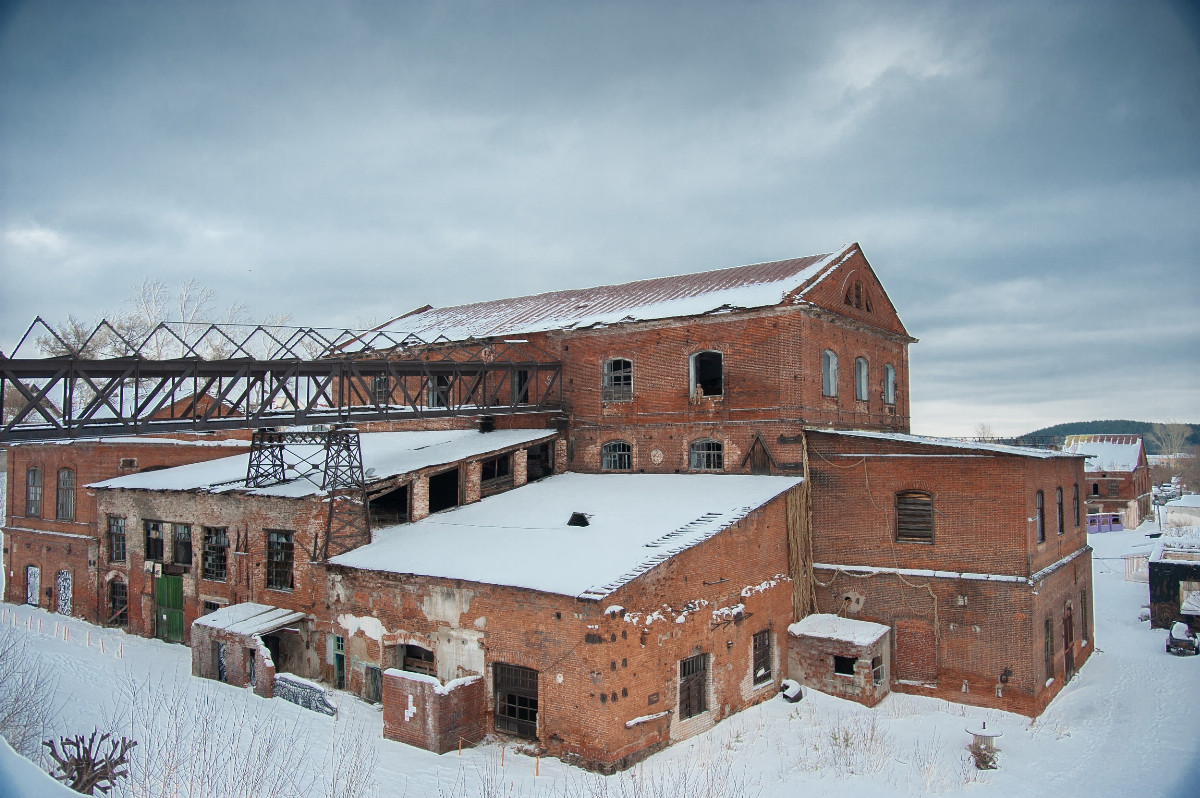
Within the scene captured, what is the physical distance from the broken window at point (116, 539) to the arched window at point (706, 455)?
17.0 meters

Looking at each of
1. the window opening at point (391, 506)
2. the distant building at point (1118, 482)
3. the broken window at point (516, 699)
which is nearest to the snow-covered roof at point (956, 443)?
the broken window at point (516, 699)

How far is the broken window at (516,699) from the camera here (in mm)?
14367

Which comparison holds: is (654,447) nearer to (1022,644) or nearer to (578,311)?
(578,311)

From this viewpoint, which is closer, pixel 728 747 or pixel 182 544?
pixel 728 747

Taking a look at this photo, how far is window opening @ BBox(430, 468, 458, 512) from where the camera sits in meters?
22.5

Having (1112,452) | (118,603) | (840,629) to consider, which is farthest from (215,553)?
(1112,452)

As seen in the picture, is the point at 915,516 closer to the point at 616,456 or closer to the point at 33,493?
the point at 616,456

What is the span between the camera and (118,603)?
909 inches

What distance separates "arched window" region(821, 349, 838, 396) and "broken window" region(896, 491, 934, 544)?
156 inches

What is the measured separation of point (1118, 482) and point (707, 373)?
4648 centimetres

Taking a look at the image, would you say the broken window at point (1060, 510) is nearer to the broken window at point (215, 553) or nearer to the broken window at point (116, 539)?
the broken window at point (215, 553)

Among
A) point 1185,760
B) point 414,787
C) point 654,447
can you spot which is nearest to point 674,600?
point 414,787

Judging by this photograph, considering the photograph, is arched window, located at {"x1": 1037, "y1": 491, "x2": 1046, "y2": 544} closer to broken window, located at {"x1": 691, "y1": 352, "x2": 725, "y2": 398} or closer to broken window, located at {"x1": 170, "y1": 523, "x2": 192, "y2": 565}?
broken window, located at {"x1": 691, "y1": 352, "x2": 725, "y2": 398}

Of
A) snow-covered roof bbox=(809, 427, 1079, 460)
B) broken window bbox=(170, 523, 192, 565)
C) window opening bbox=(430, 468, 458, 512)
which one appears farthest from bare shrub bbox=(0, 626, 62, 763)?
snow-covered roof bbox=(809, 427, 1079, 460)
